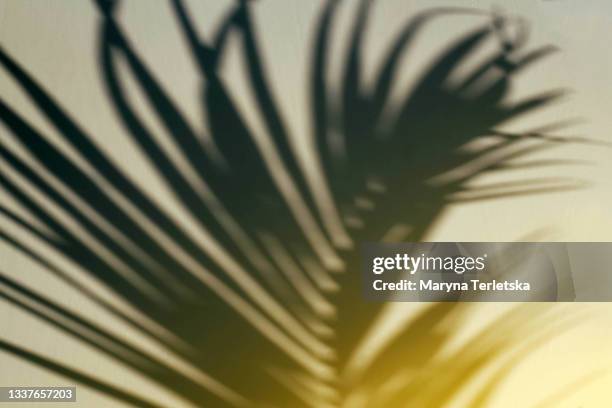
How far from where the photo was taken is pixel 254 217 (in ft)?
10.1

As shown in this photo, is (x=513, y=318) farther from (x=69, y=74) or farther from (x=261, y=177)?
(x=69, y=74)

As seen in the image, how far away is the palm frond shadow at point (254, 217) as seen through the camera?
119 inches

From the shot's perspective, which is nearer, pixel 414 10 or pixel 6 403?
pixel 6 403

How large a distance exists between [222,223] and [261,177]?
0.25 m

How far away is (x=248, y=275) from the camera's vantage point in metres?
3.05

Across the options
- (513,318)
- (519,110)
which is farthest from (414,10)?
(513,318)

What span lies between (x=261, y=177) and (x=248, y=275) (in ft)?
1.32

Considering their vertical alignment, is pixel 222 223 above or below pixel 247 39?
below

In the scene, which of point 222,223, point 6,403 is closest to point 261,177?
point 222,223

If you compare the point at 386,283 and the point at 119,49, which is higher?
the point at 119,49

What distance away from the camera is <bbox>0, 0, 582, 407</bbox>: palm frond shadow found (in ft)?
9.93

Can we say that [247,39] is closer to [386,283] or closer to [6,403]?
[386,283]

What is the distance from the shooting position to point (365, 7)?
321cm

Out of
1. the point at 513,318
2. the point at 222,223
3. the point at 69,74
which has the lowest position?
the point at 513,318
